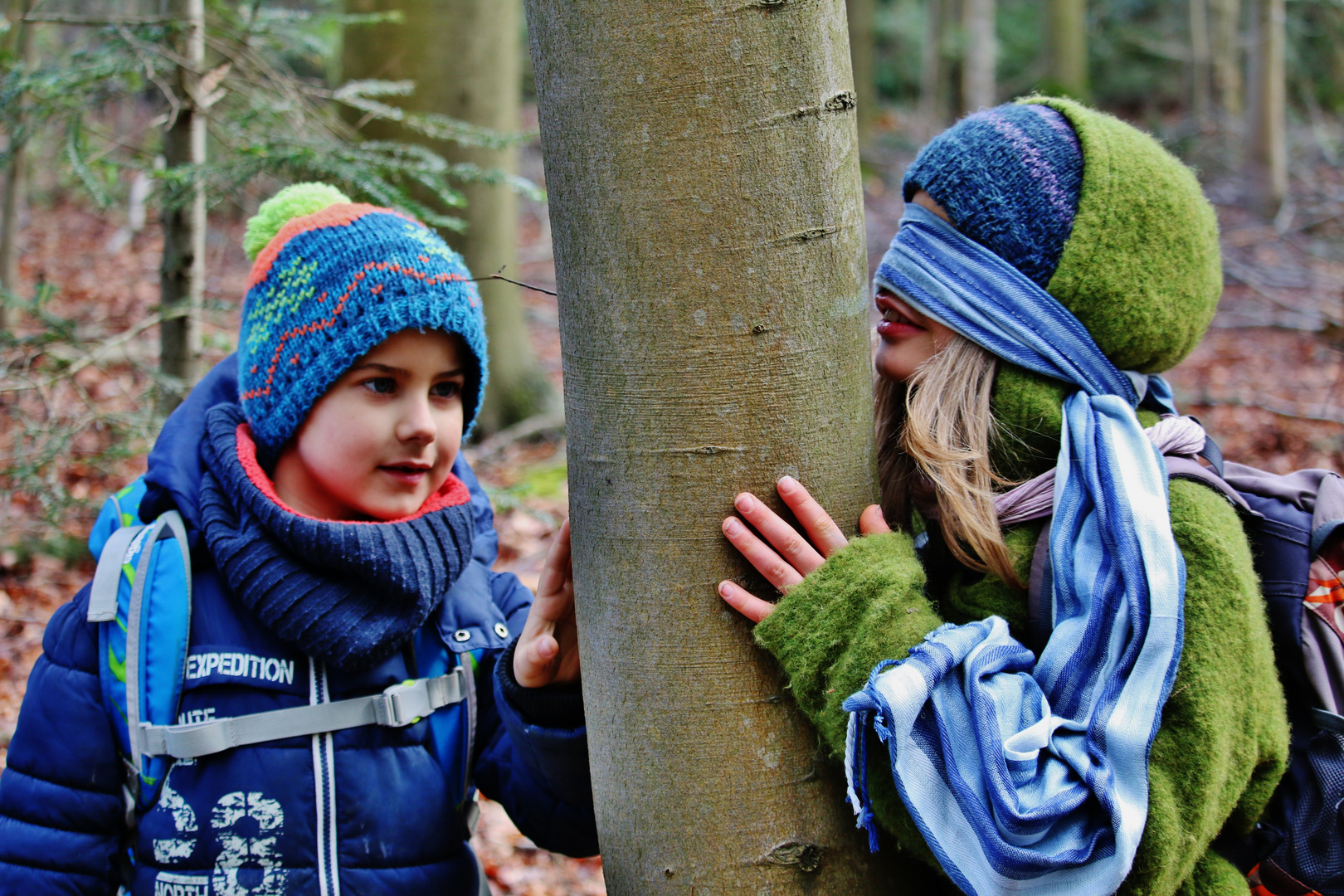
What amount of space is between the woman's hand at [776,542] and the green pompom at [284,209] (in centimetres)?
132

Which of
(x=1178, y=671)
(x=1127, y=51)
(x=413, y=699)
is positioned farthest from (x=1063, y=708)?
(x=1127, y=51)

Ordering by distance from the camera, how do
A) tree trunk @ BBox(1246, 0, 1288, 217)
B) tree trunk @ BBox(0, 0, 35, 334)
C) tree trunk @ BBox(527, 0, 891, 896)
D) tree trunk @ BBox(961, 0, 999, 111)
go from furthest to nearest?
tree trunk @ BBox(961, 0, 999, 111)
tree trunk @ BBox(1246, 0, 1288, 217)
tree trunk @ BBox(0, 0, 35, 334)
tree trunk @ BBox(527, 0, 891, 896)

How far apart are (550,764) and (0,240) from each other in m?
6.39

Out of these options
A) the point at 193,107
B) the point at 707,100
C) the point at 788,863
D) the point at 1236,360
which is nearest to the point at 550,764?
the point at 788,863

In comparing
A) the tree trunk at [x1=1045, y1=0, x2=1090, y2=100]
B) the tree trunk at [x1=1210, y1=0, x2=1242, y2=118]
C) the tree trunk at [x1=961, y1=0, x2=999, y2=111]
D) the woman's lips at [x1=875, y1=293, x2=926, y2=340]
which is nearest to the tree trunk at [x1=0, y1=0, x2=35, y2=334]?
the woman's lips at [x1=875, y1=293, x2=926, y2=340]

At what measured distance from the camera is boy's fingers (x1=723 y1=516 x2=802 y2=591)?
56.2 inches

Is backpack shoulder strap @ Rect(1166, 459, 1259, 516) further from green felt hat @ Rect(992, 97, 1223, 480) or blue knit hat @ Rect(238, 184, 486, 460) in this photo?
blue knit hat @ Rect(238, 184, 486, 460)

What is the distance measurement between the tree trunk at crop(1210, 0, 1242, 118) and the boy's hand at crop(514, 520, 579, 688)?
17.7m

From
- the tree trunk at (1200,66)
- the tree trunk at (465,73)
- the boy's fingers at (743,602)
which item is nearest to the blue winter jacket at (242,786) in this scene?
the boy's fingers at (743,602)

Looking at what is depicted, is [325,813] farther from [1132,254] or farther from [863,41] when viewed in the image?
[863,41]

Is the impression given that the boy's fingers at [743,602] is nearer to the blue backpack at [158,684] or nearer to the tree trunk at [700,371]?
the tree trunk at [700,371]

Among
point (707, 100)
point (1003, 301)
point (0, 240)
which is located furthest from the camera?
point (0, 240)

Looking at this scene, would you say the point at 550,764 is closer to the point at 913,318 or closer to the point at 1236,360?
the point at 913,318

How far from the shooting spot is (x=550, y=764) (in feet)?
6.13
